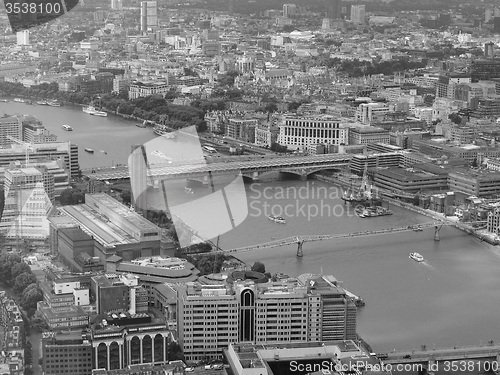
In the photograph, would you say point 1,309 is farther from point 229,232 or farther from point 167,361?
point 229,232

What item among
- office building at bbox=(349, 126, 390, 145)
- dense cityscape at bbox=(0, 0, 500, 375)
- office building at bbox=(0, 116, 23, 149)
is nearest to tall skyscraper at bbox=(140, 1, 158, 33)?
dense cityscape at bbox=(0, 0, 500, 375)

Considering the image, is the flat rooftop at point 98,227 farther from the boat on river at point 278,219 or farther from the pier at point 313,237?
the boat on river at point 278,219

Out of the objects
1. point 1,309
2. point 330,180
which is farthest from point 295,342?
point 330,180

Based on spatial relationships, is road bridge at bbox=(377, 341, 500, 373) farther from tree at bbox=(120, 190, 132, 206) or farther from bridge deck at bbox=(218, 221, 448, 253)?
tree at bbox=(120, 190, 132, 206)

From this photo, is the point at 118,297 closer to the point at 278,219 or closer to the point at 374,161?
the point at 278,219

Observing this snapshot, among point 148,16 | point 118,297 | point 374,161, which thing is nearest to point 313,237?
point 118,297

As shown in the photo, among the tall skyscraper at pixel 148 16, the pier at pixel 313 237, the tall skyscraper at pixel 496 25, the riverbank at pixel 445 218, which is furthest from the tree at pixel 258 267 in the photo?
the tall skyscraper at pixel 496 25
